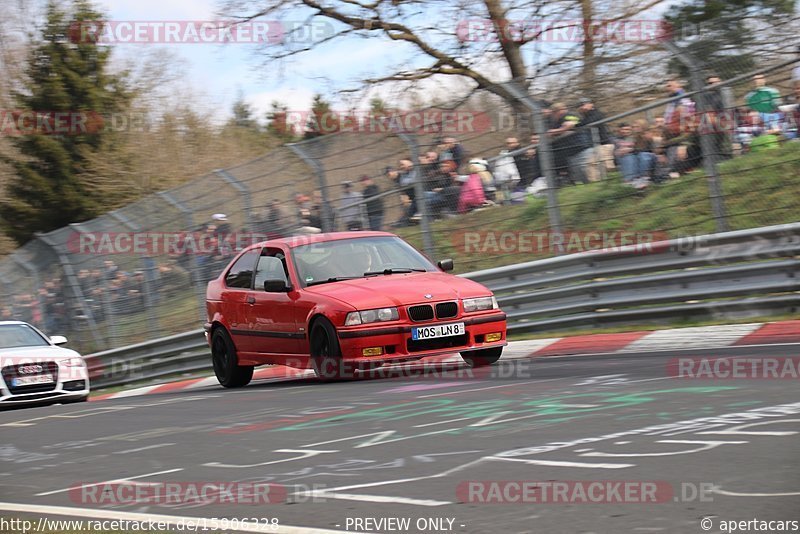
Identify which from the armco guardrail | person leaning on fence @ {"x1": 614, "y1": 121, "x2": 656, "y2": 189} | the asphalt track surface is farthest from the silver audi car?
person leaning on fence @ {"x1": 614, "y1": 121, "x2": 656, "y2": 189}

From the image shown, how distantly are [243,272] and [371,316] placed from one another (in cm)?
269

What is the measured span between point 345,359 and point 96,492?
175 inches

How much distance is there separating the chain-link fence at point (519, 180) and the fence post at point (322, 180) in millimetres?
20

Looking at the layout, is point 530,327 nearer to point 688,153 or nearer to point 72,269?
point 688,153

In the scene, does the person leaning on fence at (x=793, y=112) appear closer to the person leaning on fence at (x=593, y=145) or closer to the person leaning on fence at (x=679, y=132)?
the person leaning on fence at (x=679, y=132)

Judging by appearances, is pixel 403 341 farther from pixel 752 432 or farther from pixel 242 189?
pixel 242 189

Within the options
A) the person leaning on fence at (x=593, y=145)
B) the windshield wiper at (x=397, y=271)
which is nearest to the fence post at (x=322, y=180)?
the person leaning on fence at (x=593, y=145)

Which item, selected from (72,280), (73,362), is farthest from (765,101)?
(72,280)

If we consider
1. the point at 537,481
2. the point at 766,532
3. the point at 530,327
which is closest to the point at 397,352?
the point at 530,327

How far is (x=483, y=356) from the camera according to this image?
11.0m

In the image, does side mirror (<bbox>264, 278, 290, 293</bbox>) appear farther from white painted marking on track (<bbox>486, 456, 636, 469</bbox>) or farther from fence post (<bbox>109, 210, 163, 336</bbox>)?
fence post (<bbox>109, 210, 163, 336</bbox>)

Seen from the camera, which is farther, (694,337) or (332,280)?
(332,280)

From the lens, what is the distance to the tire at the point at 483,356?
10953 millimetres

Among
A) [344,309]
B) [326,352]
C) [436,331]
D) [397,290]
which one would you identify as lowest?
[326,352]
